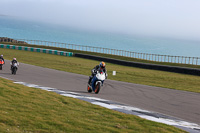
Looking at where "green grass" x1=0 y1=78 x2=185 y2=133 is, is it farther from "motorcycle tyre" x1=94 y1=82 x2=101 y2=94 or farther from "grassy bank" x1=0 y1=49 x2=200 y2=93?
"grassy bank" x1=0 y1=49 x2=200 y2=93

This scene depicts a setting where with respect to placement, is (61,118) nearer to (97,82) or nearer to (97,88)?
(97,82)

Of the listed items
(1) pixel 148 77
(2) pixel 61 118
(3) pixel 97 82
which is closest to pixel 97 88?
(3) pixel 97 82

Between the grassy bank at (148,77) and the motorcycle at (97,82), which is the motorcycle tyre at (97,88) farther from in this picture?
the grassy bank at (148,77)

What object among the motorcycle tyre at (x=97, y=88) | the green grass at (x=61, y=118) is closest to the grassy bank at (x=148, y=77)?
the motorcycle tyre at (x=97, y=88)

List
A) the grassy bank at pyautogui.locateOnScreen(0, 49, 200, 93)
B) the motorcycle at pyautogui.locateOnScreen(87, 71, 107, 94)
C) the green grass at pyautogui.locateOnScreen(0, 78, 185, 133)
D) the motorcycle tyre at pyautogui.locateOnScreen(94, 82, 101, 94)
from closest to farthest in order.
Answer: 1. the green grass at pyautogui.locateOnScreen(0, 78, 185, 133)
2. the motorcycle at pyautogui.locateOnScreen(87, 71, 107, 94)
3. the motorcycle tyre at pyautogui.locateOnScreen(94, 82, 101, 94)
4. the grassy bank at pyautogui.locateOnScreen(0, 49, 200, 93)

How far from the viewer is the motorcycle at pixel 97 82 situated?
13836 millimetres

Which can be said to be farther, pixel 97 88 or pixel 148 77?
pixel 148 77

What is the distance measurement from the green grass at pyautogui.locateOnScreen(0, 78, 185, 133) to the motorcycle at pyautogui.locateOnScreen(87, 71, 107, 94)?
4021mm

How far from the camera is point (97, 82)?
14227 mm

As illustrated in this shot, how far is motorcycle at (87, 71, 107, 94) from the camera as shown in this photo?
545 inches

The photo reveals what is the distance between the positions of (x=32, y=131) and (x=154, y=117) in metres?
4.19

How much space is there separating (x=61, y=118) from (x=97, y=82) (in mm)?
6727

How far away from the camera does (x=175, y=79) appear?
80.6 feet

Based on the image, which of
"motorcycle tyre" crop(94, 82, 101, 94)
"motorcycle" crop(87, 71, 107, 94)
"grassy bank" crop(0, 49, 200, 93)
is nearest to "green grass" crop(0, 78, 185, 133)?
"motorcycle" crop(87, 71, 107, 94)
